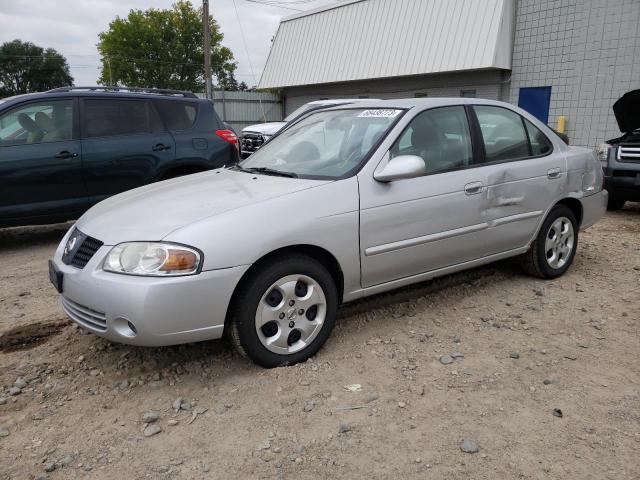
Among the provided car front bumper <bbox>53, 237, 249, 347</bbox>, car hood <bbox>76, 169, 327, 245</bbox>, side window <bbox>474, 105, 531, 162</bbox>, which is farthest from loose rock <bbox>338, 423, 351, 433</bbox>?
side window <bbox>474, 105, 531, 162</bbox>

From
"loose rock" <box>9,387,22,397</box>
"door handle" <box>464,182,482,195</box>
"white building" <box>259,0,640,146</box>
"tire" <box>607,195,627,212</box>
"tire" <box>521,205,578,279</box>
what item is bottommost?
"tire" <box>607,195,627,212</box>

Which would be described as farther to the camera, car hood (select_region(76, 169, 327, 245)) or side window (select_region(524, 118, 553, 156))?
side window (select_region(524, 118, 553, 156))

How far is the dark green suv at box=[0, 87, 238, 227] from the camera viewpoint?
19.3 ft

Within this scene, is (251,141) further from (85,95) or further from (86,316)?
(86,316)

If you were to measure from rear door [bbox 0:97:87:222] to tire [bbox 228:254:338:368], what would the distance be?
3916 millimetres

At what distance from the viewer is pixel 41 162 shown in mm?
5910

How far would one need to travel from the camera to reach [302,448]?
254cm

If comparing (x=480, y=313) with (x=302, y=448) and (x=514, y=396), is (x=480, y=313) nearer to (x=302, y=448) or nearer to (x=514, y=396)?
(x=514, y=396)

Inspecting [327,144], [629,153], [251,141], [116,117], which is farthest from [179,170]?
[629,153]

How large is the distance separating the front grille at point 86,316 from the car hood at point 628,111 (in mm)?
7900

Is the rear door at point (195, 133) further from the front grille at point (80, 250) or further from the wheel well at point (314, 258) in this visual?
the wheel well at point (314, 258)

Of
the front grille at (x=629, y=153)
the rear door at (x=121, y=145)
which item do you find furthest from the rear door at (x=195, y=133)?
the front grille at (x=629, y=153)

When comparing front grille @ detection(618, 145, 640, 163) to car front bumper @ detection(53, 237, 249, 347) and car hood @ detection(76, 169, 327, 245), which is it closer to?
car hood @ detection(76, 169, 327, 245)

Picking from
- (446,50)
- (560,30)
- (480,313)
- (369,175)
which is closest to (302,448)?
(369,175)
